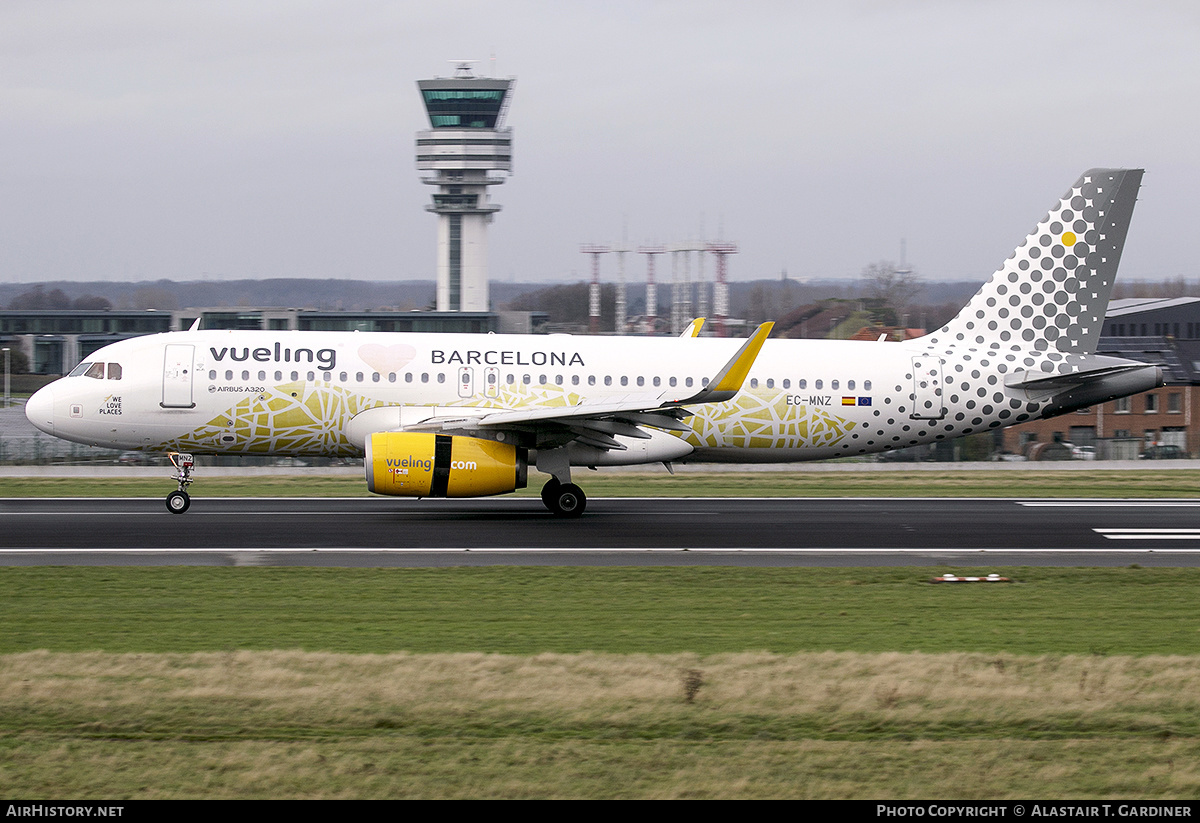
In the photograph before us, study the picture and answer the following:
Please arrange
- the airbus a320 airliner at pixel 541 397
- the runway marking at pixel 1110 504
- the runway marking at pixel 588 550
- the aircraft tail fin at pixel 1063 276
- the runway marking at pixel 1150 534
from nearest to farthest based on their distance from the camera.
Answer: the runway marking at pixel 588 550, the runway marking at pixel 1150 534, the airbus a320 airliner at pixel 541 397, the aircraft tail fin at pixel 1063 276, the runway marking at pixel 1110 504

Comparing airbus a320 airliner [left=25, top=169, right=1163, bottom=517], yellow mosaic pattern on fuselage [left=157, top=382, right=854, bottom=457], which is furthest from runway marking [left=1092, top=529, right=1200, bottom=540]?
yellow mosaic pattern on fuselage [left=157, top=382, right=854, bottom=457]

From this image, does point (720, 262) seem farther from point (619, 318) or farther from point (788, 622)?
point (788, 622)

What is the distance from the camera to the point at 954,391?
25359 millimetres

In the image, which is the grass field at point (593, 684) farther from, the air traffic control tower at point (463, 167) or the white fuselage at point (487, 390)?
the air traffic control tower at point (463, 167)

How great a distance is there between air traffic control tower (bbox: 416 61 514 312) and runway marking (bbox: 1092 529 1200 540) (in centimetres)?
10769

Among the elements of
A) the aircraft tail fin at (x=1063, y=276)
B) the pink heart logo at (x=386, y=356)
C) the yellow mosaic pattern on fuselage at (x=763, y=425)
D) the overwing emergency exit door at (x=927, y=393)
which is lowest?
the yellow mosaic pattern on fuselage at (x=763, y=425)

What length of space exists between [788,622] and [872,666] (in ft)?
7.72

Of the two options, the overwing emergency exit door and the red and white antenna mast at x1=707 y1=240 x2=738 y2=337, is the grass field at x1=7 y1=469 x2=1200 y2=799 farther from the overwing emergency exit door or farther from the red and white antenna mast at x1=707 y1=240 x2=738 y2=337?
the red and white antenna mast at x1=707 y1=240 x2=738 y2=337

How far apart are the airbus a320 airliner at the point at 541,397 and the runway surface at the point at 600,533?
125 centimetres

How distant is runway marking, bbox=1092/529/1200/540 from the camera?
2153cm

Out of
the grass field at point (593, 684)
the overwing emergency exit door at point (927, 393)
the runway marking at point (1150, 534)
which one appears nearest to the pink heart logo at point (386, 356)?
the grass field at point (593, 684)

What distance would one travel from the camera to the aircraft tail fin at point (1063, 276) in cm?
2641

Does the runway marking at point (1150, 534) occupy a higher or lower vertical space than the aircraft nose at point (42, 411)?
lower
